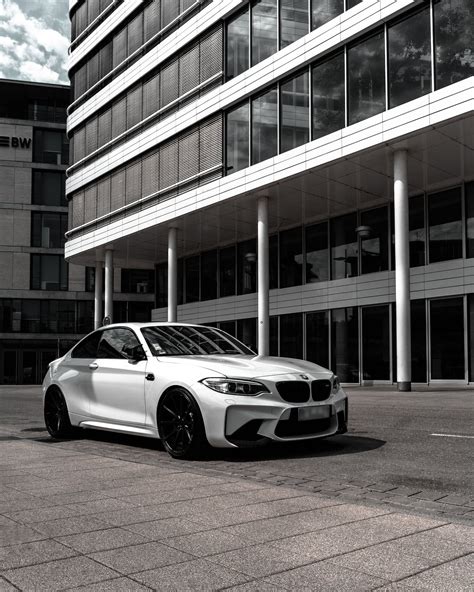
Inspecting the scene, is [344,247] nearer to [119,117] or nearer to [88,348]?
[119,117]

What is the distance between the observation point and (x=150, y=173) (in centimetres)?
2964

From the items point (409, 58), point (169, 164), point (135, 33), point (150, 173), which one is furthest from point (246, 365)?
point (135, 33)

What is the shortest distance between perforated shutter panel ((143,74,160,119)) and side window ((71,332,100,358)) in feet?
74.3

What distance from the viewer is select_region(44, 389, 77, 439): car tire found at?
→ 8711mm

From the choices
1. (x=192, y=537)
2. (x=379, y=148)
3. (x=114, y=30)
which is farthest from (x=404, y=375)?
(x=114, y=30)

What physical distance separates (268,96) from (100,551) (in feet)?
70.4

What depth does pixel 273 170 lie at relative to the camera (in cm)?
2233

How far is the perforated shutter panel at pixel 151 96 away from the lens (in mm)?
29712

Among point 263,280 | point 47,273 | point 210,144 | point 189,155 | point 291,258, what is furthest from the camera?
point 47,273

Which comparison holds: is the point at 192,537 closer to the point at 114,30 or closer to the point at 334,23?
the point at 334,23

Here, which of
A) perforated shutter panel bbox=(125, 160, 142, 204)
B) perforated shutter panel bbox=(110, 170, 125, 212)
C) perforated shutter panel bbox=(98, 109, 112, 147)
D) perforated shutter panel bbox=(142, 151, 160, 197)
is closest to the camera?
perforated shutter panel bbox=(142, 151, 160, 197)

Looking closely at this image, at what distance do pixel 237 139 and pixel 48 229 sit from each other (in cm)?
3251

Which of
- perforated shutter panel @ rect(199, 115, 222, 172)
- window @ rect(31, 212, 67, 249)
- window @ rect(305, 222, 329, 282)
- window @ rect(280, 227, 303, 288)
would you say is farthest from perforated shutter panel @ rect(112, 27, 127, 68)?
window @ rect(31, 212, 67, 249)

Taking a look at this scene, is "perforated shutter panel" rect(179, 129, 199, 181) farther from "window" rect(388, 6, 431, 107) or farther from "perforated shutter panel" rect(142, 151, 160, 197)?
"window" rect(388, 6, 431, 107)
